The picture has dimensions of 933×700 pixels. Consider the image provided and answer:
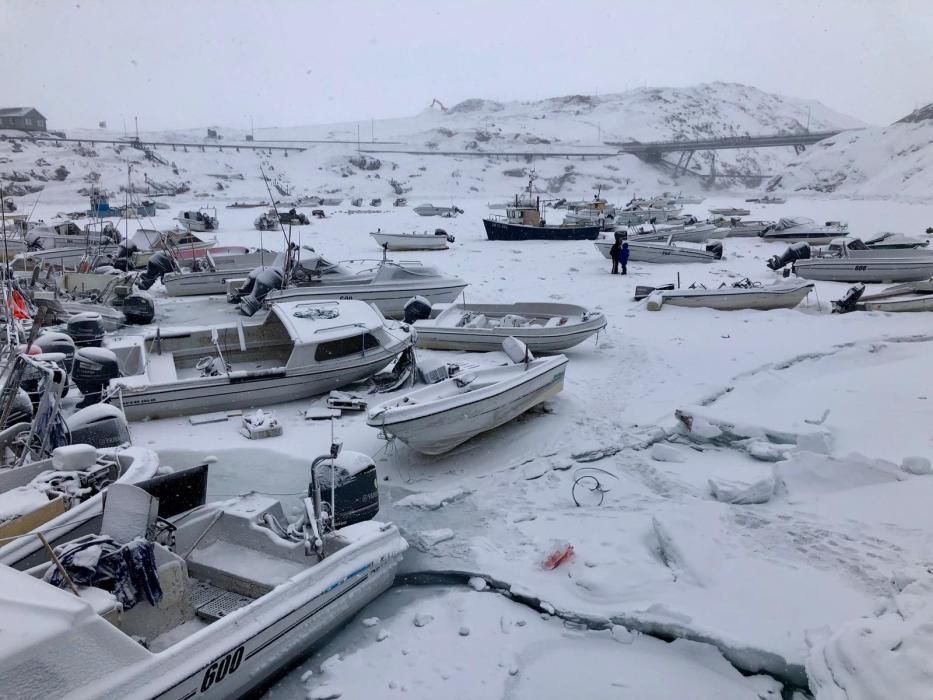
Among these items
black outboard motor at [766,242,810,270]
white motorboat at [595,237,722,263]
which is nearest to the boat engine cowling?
black outboard motor at [766,242,810,270]

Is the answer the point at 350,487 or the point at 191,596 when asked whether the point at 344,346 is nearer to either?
the point at 350,487

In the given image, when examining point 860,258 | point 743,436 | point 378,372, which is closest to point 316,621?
point 743,436

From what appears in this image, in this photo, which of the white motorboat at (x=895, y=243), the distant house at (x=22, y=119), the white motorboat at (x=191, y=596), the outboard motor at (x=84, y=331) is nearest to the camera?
the white motorboat at (x=191, y=596)

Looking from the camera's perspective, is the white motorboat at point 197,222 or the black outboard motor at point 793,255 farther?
the white motorboat at point 197,222

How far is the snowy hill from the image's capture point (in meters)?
61.9

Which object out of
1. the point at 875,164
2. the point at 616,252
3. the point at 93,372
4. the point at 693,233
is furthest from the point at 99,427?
the point at 875,164

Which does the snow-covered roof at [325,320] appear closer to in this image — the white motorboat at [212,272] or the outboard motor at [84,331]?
the outboard motor at [84,331]

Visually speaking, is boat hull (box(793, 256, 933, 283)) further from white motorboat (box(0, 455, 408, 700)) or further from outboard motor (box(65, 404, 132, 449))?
outboard motor (box(65, 404, 132, 449))

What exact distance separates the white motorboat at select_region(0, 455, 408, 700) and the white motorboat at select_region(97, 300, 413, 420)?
3884mm

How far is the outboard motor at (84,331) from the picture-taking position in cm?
988

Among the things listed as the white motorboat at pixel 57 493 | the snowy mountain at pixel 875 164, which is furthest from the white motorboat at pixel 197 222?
the snowy mountain at pixel 875 164

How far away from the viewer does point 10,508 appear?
16.6ft

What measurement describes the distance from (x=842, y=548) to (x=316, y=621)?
4.29 metres

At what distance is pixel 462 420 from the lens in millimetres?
7441
